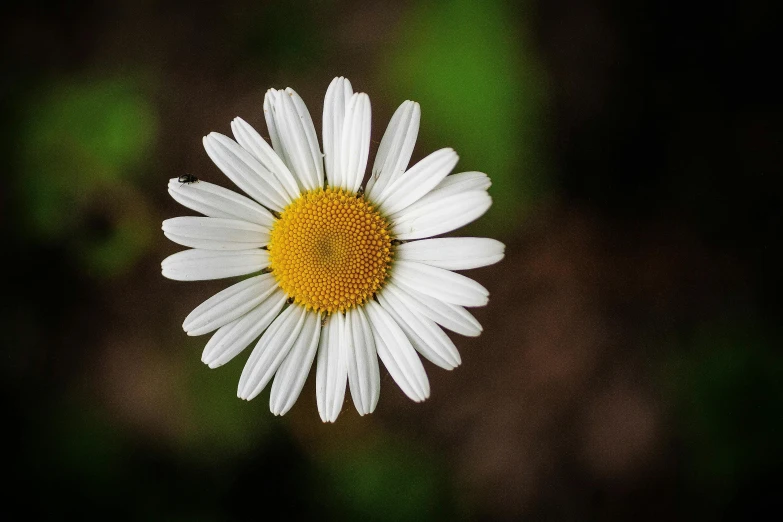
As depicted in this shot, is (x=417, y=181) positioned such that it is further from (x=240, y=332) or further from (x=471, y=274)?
(x=471, y=274)

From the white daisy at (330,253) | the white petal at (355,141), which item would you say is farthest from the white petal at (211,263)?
the white petal at (355,141)

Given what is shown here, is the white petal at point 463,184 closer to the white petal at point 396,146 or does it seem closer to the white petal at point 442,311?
the white petal at point 396,146

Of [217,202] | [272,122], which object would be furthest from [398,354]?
[272,122]

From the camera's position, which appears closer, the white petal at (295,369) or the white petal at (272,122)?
the white petal at (272,122)

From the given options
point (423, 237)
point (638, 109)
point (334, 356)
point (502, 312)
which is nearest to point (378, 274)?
point (423, 237)

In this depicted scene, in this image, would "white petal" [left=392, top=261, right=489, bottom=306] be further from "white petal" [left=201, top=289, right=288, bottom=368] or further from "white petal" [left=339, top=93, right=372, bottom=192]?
"white petal" [left=201, top=289, right=288, bottom=368]

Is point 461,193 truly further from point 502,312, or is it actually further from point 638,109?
point 638,109
